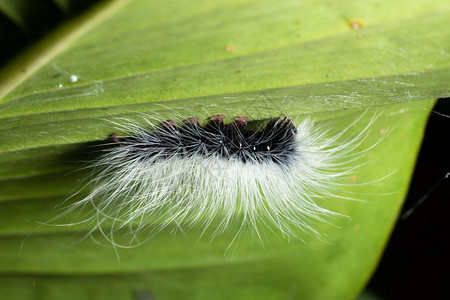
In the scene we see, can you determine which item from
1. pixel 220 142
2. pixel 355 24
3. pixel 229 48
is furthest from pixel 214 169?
pixel 355 24

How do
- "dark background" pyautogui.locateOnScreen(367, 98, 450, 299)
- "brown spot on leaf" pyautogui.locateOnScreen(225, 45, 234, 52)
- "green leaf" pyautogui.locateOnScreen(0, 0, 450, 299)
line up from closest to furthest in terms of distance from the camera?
"green leaf" pyautogui.locateOnScreen(0, 0, 450, 299) < "brown spot on leaf" pyautogui.locateOnScreen(225, 45, 234, 52) < "dark background" pyautogui.locateOnScreen(367, 98, 450, 299)

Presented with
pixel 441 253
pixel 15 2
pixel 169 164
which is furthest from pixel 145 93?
pixel 441 253

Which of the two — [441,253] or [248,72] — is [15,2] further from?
[441,253]

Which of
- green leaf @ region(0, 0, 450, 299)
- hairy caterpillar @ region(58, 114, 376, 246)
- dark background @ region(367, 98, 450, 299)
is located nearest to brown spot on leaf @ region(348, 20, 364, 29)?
green leaf @ region(0, 0, 450, 299)

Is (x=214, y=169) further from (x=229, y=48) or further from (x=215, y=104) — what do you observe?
(x=229, y=48)

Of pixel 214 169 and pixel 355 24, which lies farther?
pixel 214 169

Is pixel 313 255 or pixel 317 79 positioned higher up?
pixel 317 79

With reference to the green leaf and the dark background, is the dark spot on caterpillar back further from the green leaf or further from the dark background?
the dark background
